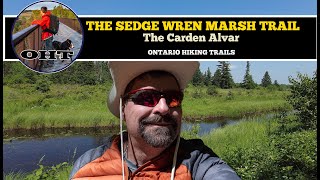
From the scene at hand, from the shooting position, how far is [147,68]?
5.26 feet

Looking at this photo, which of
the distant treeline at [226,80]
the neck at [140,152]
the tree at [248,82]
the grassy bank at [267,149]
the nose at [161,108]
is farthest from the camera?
the grassy bank at [267,149]

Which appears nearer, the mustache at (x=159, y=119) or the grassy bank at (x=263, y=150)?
the mustache at (x=159, y=119)

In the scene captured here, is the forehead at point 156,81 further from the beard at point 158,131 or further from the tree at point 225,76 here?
the tree at point 225,76

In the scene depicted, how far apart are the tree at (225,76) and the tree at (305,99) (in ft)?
1.49

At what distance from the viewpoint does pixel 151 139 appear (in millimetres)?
1479

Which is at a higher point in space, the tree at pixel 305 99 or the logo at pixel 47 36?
the logo at pixel 47 36

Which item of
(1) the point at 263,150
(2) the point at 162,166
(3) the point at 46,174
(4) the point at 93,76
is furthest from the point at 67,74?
(1) the point at 263,150

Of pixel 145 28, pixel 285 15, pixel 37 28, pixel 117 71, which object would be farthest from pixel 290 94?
pixel 37 28

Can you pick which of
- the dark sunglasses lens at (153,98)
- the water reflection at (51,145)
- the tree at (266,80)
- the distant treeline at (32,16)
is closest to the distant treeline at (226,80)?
the tree at (266,80)

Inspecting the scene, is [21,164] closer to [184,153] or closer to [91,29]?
[91,29]

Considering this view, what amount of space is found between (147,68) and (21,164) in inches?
51.4

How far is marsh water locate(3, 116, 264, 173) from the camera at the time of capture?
90.9 inches

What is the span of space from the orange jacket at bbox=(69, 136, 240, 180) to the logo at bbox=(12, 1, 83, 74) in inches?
21.5

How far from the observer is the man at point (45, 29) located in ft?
5.71
